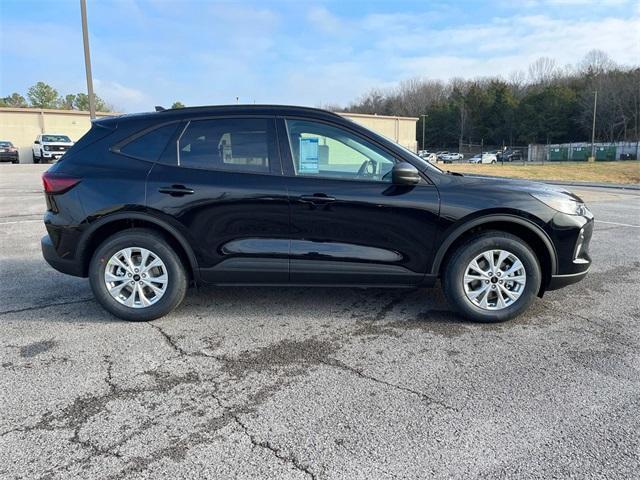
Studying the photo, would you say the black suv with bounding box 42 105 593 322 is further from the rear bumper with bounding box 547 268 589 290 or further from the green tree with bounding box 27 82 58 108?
the green tree with bounding box 27 82 58 108

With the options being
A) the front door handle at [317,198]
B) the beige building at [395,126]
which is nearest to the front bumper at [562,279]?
the front door handle at [317,198]

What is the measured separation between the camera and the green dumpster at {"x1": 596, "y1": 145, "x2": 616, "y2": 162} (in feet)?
200

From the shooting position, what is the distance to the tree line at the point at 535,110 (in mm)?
74500

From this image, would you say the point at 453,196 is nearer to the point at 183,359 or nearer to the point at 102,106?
the point at 183,359

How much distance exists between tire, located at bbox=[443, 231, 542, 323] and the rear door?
1430 millimetres

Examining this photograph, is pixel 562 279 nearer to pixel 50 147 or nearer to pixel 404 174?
pixel 404 174

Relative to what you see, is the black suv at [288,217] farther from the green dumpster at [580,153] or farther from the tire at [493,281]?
the green dumpster at [580,153]

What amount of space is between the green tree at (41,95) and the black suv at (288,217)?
3673 inches

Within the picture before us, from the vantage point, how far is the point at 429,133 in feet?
343

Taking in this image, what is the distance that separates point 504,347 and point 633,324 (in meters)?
1.39

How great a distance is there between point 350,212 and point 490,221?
1163 millimetres

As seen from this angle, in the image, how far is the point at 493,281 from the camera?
3832 millimetres

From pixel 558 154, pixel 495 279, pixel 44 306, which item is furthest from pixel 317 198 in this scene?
pixel 558 154

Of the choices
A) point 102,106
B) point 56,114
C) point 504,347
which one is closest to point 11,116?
point 56,114
